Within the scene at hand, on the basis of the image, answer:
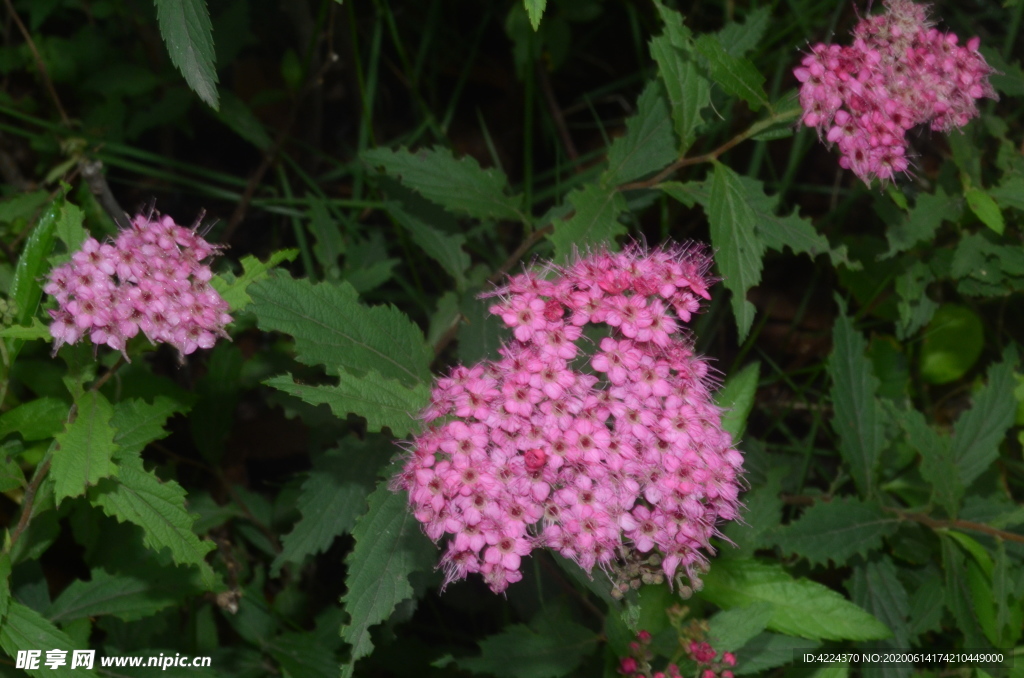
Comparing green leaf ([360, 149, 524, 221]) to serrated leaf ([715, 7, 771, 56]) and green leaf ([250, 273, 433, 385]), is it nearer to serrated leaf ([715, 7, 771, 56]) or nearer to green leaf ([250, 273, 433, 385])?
green leaf ([250, 273, 433, 385])

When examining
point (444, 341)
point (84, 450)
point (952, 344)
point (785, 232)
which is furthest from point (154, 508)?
point (952, 344)

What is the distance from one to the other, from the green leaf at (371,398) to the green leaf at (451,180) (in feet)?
2.50

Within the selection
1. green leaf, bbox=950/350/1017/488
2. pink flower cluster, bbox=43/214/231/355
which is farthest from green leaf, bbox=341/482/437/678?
green leaf, bbox=950/350/1017/488

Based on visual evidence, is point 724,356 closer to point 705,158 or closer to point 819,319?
point 819,319

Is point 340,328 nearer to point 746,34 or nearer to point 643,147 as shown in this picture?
point 643,147

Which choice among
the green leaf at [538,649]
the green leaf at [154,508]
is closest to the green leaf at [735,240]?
the green leaf at [538,649]

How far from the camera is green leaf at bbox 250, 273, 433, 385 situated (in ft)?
6.36

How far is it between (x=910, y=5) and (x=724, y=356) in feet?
5.02

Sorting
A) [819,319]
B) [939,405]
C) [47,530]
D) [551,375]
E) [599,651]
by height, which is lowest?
[599,651]

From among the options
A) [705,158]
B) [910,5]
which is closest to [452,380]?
[705,158]

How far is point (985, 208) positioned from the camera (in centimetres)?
258

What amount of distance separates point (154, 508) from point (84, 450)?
22cm

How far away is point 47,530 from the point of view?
2199 millimetres

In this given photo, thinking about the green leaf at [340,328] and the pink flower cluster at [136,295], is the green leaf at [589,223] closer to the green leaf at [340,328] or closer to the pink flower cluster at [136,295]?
the green leaf at [340,328]
